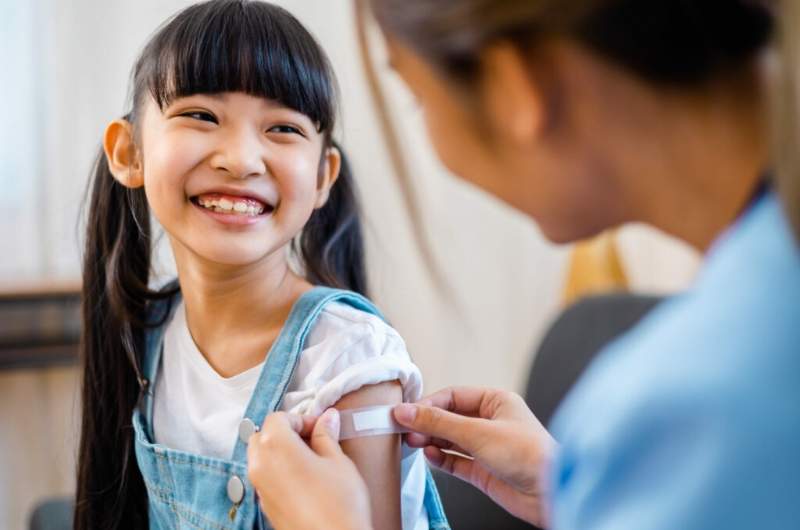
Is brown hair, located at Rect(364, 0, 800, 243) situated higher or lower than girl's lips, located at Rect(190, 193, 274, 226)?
higher

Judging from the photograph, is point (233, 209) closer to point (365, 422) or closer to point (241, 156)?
point (241, 156)

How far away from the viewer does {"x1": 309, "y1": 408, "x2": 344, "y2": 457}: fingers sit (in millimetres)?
924

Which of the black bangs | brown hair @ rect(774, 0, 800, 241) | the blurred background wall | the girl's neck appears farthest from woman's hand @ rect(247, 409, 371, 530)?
the blurred background wall

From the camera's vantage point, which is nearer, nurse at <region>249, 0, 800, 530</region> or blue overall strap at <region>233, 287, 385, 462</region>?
nurse at <region>249, 0, 800, 530</region>

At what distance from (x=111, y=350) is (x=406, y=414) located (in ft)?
1.45

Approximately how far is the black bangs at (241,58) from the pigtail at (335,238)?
Answer: 0.56ft

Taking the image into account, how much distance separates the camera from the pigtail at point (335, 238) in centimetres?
129

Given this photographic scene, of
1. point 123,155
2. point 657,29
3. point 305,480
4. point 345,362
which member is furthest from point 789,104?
point 123,155

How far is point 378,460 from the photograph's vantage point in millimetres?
1019

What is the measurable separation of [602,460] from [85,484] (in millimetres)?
843

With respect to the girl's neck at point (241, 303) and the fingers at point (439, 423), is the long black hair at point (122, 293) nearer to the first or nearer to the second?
the girl's neck at point (241, 303)

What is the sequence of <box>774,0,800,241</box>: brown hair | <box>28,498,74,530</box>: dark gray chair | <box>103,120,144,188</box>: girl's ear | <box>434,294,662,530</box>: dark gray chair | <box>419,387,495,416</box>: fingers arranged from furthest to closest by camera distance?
<box>434,294,662,530</box>: dark gray chair < <box>28,498,74,530</box>: dark gray chair < <box>103,120,144,188</box>: girl's ear < <box>419,387,495,416</box>: fingers < <box>774,0,800,241</box>: brown hair

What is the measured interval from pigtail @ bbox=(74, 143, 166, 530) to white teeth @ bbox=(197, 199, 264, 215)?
0.68 feet

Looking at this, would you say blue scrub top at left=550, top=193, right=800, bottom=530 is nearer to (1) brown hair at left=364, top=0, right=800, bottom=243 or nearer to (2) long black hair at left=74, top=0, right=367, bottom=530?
(1) brown hair at left=364, top=0, right=800, bottom=243
